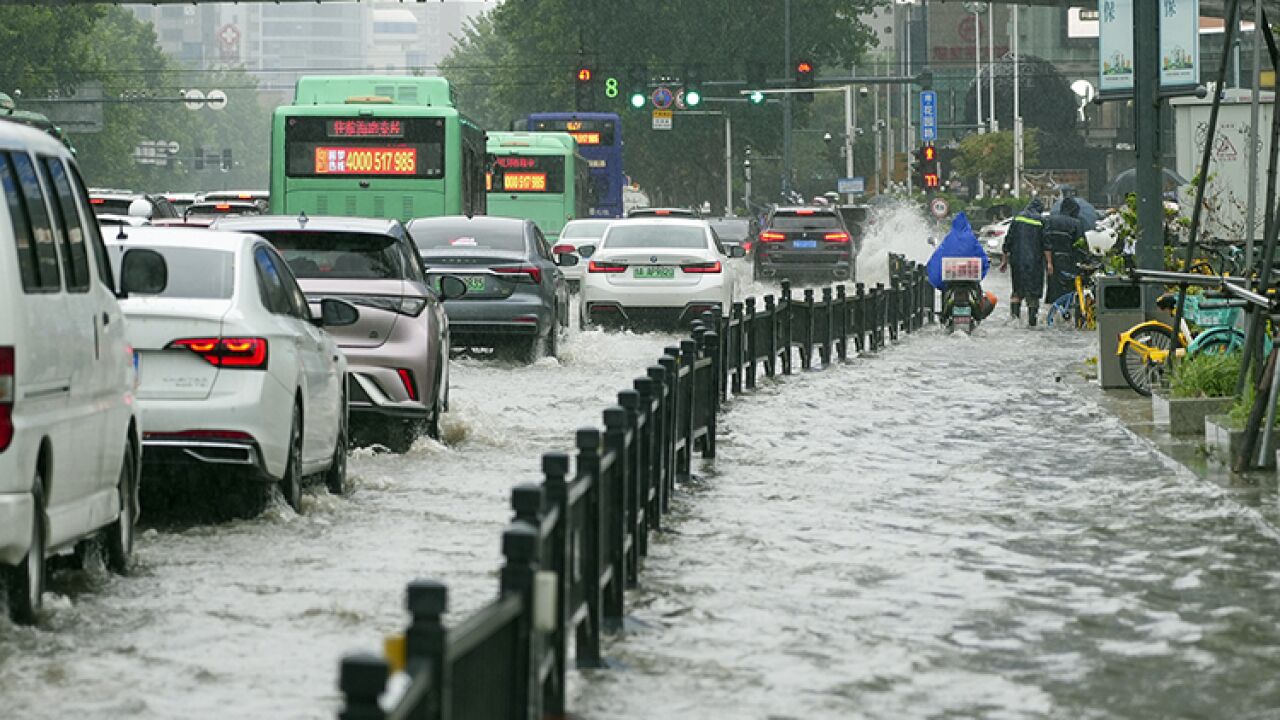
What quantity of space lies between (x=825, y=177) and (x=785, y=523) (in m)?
150

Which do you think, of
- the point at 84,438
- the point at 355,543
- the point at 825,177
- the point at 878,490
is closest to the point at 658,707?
the point at 84,438

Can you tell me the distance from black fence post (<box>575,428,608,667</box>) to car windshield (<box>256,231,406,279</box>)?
27.7 ft

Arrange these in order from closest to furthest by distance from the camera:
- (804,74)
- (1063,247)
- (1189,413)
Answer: (1189,413)
(1063,247)
(804,74)

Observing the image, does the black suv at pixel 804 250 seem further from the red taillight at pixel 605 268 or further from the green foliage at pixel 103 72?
the green foliage at pixel 103 72

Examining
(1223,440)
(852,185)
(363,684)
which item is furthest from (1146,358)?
(852,185)

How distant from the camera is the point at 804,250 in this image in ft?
163

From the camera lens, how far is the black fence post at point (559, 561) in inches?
278

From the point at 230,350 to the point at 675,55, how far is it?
79.2m

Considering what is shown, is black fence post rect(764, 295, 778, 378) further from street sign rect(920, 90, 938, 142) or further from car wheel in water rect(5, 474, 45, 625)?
street sign rect(920, 90, 938, 142)

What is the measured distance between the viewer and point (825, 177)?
161875 millimetres

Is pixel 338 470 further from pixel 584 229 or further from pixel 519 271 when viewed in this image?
pixel 584 229

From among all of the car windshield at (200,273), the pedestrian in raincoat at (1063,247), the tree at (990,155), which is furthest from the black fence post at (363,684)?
the tree at (990,155)

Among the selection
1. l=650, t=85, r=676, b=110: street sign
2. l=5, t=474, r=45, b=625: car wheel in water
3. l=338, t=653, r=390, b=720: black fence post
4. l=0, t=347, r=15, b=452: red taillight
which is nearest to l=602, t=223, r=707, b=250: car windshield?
l=5, t=474, r=45, b=625: car wheel in water

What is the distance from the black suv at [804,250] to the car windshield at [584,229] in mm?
8969
